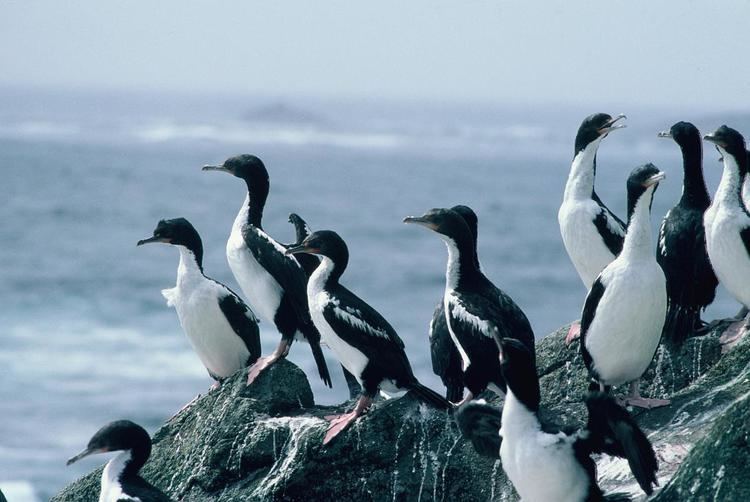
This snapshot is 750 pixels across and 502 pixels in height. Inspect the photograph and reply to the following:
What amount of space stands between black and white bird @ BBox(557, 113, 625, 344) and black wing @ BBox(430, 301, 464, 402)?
89 centimetres

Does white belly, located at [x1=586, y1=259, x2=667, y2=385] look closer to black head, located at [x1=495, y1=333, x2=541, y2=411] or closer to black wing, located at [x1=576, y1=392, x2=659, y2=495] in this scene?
black head, located at [x1=495, y1=333, x2=541, y2=411]

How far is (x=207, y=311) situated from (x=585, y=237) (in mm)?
2507

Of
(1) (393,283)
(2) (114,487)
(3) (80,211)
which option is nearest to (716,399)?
(2) (114,487)

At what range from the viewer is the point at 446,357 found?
317 inches

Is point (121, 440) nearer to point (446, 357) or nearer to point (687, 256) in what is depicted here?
point (446, 357)

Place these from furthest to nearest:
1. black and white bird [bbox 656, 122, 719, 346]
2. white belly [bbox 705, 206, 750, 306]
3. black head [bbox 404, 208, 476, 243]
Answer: black and white bird [bbox 656, 122, 719, 346], white belly [bbox 705, 206, 750, 306], black head [bbox 404, 208, 476, 243]

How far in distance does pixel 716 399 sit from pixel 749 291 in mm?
1359

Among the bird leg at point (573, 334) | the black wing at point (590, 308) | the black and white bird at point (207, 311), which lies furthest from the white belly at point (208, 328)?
the black wing at point (590, 308)

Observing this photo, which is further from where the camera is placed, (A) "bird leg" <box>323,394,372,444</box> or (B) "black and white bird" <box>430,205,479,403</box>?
Result: (B) "black and white bird" <box>430,205,479,403</box>

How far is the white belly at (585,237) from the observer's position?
866 cm

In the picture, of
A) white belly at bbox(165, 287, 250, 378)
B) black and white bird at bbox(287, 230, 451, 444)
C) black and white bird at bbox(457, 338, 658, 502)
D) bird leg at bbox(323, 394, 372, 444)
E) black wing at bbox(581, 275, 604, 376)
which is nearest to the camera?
black and white bird at bbox(457, 338, 658, 502)

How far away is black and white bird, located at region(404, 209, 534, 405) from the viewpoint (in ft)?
24.3

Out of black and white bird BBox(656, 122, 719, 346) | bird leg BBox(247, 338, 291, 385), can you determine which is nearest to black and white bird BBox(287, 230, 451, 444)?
bird leg BBox(247, 338, 291, 385)

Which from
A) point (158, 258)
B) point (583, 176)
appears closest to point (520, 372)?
point (583, 176)
